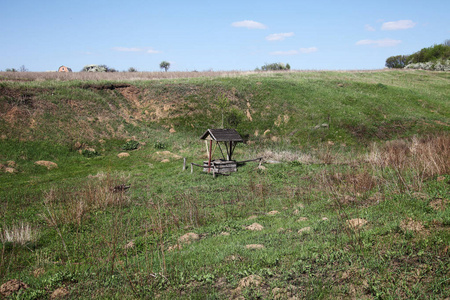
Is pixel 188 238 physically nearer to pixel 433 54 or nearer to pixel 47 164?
pixel 47 164

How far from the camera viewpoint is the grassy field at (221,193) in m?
5.39

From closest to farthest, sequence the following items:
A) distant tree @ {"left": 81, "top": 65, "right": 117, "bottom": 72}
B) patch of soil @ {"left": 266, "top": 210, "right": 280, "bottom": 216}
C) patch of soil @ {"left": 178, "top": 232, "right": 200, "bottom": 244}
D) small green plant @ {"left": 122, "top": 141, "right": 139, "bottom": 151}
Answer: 1. patch of soil @ {"left": 178, "top": 232, "right": 200, "bottom": 244}
2. patch of soil @ {"left": 266, "top": 210, "right": 280, "bottom": 216}
3. small green plant @ {"left": 122, "top": 141, "right": 139, "bottom": 151}
4. distant tree @ {"left": 81, "top": 65, "right": 117, "bottom": 72}

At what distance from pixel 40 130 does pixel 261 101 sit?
21.6 m

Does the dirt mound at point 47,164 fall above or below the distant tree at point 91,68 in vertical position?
below

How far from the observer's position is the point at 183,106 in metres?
34.1

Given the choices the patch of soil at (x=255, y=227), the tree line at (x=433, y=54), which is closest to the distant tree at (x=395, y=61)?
the tree line at (x=433, y=54)

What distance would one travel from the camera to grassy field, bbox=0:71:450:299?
539cm

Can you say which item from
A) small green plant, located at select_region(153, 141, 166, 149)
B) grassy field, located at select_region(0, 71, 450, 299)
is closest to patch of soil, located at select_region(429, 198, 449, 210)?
grassy field, located at select_region(0, 71, 450, 299)

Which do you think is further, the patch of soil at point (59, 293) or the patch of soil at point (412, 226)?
the patch of soil at point (412, 226)

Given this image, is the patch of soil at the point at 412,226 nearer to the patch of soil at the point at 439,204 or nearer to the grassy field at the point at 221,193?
the grassy field at the point at 221,193

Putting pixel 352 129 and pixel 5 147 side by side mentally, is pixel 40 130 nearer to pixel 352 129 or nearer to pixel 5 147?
pixel 5 147

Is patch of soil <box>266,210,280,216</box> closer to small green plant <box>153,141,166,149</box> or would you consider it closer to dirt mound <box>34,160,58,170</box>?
dirt mound <box>34,160,58,170</box>

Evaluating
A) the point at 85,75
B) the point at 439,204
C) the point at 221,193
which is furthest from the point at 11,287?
the point at 85,75

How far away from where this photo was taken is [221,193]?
14.4 meters
